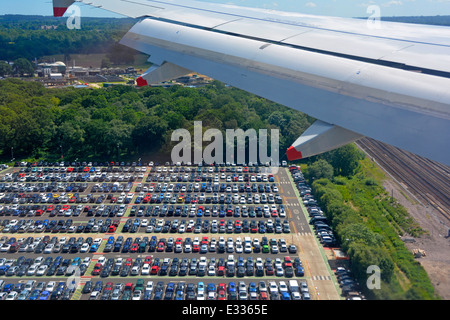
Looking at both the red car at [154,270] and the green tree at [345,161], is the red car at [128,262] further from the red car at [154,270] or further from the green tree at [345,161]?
the green tree at [345,161]

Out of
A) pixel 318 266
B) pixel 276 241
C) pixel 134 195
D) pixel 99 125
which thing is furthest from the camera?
pixel 99 125

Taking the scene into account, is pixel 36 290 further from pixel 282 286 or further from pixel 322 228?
pixel 322 228

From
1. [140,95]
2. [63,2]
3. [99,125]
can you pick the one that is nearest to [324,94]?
[63,2]

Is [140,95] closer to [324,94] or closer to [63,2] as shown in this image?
[63,2]

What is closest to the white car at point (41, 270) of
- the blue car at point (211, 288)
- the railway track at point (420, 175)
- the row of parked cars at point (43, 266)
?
the row of parked cars at point (43, 266)

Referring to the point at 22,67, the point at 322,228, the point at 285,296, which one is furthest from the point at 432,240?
the point at 22,67
